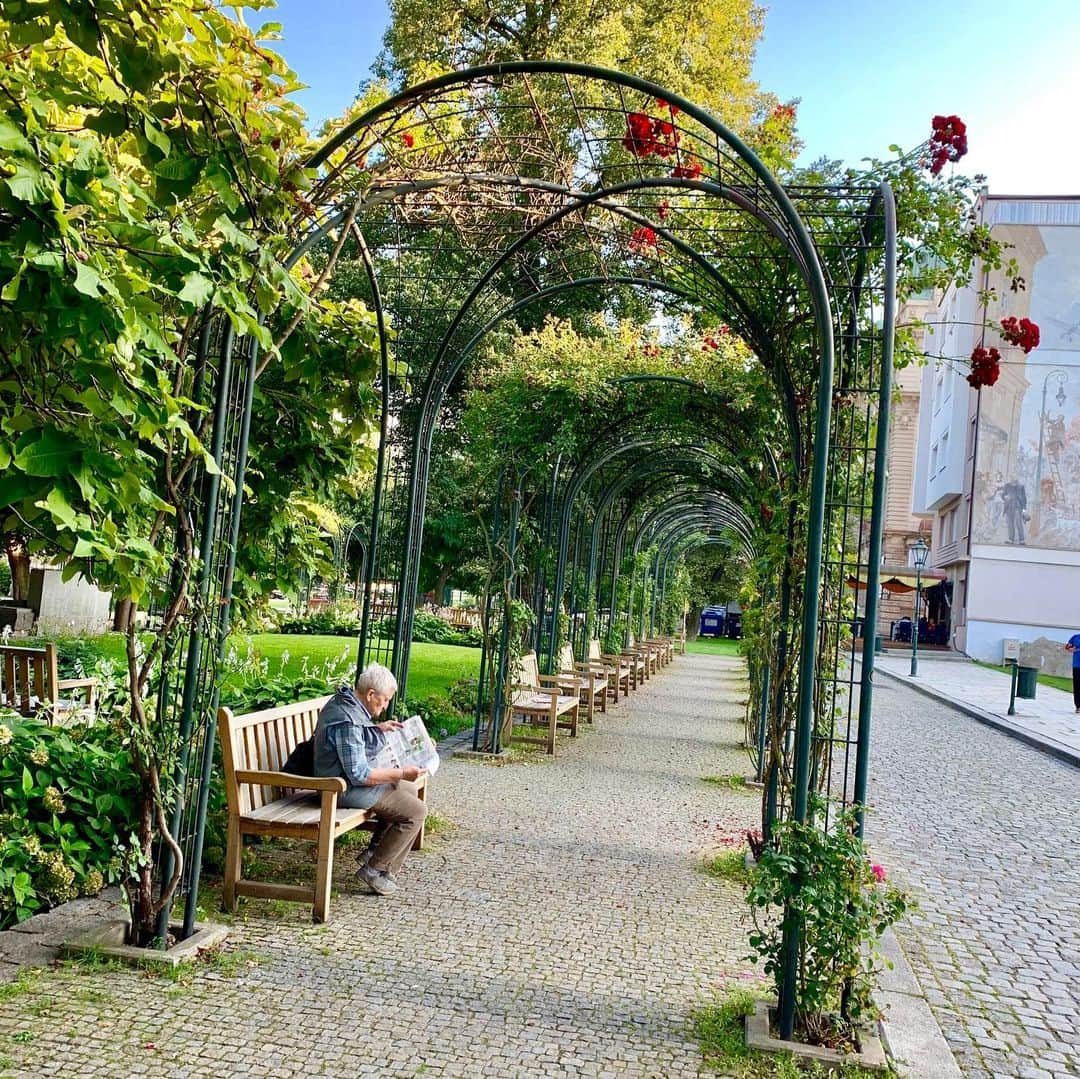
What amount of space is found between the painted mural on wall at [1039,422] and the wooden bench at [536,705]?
3201cm

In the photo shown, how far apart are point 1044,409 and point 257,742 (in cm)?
4077

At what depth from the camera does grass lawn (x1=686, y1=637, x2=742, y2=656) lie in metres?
37.0

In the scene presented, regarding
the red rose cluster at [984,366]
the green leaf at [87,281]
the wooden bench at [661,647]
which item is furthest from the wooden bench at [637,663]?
the green leaf at [87,281]

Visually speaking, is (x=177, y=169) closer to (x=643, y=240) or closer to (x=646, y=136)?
(x=646, y=136)

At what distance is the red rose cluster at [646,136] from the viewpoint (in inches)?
209

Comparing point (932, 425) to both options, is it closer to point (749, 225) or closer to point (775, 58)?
point (775, 58)

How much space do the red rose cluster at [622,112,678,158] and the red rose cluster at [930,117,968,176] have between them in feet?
4.07

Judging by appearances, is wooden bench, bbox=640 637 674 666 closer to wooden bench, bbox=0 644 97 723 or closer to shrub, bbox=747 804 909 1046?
wooden bench, bbox=0 644 97 723

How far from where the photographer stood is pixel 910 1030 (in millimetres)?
4273

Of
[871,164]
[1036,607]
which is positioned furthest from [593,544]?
[1036,607]

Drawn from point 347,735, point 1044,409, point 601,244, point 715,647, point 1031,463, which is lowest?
point 715,647

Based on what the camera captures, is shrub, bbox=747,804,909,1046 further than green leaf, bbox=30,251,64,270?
Yes

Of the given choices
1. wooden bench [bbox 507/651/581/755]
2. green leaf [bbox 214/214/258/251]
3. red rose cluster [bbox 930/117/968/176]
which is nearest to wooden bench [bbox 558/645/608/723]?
wooden bench [bbox 507/651/581/755]

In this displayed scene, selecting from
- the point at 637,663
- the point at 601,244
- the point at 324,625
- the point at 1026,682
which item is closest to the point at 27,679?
the point at 601,244
